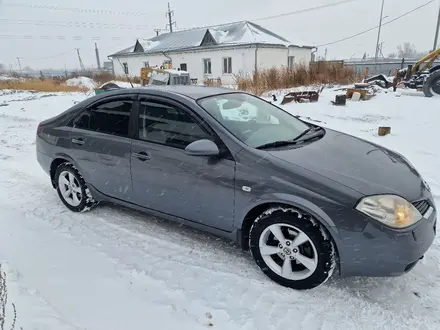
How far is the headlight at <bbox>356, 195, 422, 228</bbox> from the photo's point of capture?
2.28 metres

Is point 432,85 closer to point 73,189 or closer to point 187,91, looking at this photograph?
point 187,91

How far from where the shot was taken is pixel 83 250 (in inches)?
125

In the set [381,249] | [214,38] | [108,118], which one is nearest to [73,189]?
[108,118]

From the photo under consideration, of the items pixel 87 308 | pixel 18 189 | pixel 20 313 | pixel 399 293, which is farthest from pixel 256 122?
pixel 18 189

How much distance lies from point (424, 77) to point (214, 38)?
1964 centimetres

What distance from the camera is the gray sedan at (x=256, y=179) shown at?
2.34 metres

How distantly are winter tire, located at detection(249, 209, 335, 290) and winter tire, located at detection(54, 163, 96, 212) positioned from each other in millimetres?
2174

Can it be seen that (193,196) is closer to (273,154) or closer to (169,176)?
(169,176)

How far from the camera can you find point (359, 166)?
2.69 m

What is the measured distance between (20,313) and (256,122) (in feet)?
8.01

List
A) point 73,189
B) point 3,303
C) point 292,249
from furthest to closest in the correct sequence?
point 73,189
point 292,249
point 3,303

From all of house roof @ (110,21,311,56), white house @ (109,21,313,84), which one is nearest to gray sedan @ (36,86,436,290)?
white house @ (109,21,313,84)

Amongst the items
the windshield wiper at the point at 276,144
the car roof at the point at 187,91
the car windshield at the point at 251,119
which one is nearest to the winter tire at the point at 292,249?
the windshield wiper at the point at 276,144

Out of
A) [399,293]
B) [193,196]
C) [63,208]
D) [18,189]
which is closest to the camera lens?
[399,293]
